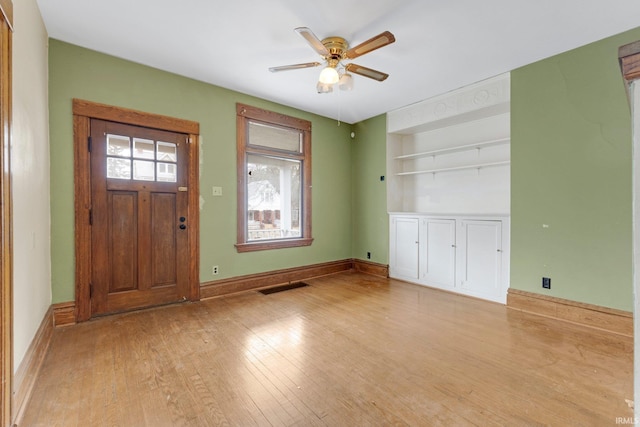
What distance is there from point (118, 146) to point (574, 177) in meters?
4.78

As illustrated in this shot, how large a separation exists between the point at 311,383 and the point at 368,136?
4192mm

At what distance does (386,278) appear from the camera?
15.6 feet

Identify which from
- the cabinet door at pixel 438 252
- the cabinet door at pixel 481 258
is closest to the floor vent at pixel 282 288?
the cabinet door at pixel 438 252

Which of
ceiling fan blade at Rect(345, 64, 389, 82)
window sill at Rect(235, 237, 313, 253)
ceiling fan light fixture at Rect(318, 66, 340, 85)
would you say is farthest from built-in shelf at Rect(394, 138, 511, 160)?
ceiling fan light fixture at Rect(318, 66, 340, 85)

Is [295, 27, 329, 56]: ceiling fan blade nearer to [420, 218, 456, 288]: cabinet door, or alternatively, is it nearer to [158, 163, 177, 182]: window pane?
[158, 163, 177, 182]: window pane

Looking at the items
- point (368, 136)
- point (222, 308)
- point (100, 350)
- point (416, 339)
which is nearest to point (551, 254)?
point (416, 339)

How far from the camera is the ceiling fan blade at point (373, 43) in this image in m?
2.17

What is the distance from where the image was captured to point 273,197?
14.8 feet

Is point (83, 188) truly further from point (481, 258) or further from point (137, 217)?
point (481, 258)

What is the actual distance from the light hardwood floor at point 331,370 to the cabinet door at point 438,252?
846 mm

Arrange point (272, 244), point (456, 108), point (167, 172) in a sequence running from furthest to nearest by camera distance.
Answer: point (272, 244)
point (456, 108)
point (167, 172)

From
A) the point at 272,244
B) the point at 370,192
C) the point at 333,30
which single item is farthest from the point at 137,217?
the point at 370,192

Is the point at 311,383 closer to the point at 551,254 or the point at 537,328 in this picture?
the point at 537,328

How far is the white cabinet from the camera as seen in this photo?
3.52m
